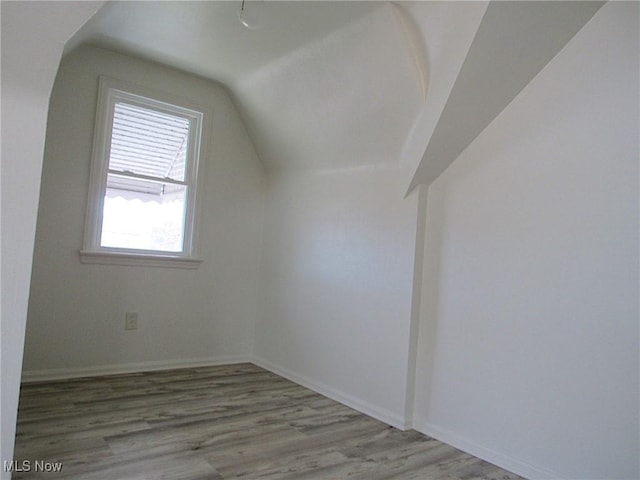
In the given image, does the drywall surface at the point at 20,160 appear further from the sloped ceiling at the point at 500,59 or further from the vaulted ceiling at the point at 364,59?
the sloped ceiling at the point at 500,59

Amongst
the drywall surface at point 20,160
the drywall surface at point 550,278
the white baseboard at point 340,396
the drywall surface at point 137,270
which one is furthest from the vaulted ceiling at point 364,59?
the white baseboard at point 340,396

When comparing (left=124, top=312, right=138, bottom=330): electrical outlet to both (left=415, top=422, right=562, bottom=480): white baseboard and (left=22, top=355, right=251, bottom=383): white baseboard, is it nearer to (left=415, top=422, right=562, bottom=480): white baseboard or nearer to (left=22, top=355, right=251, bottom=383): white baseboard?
(left=22, top=355, right=251, bottom=383): white baseboard

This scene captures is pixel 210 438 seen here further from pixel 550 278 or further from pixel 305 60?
pixel 305 60

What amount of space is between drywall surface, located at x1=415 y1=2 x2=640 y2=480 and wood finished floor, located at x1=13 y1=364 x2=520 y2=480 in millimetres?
303

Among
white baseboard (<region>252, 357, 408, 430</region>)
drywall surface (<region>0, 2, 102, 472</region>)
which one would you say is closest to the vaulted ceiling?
drywall surface (<region>0, 2, 102, 472</region>)

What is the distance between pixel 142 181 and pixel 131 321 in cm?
109

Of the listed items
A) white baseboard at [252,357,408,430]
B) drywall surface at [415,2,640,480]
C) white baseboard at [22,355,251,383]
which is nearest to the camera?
drywall surface at [415,2,640,480]

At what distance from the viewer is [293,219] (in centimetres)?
373

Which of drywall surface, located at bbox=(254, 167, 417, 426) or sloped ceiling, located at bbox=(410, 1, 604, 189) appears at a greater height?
sloped ceiling, located at bbox=(410, 1, 604, 189)

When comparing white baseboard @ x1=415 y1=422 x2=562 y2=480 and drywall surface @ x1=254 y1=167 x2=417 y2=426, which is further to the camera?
drywall surface @ x1=254 y1=167 x2=417 y2=426

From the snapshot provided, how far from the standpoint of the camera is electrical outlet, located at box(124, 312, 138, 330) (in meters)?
3.39

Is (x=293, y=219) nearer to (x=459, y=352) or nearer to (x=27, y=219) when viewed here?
(x=459, y=352)

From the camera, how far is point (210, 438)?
2.28m

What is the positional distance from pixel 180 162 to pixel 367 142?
63.9 inches
